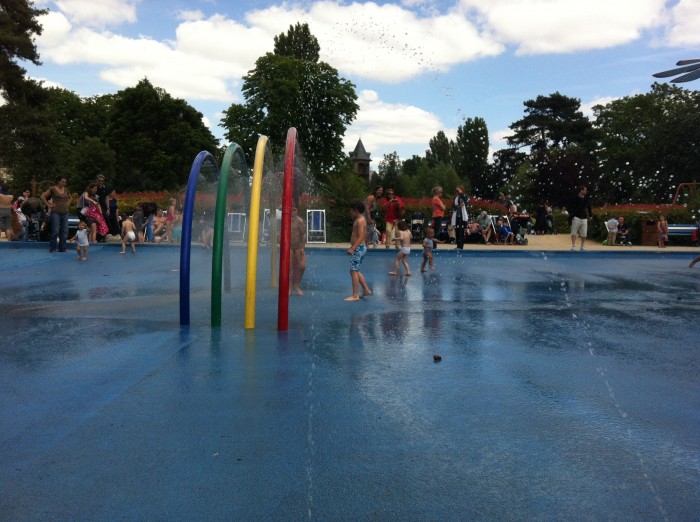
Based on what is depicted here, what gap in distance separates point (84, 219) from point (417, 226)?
1222cm

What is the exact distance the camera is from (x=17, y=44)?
4459 centimetres

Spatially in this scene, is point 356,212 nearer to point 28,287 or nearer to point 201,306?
point 201,306

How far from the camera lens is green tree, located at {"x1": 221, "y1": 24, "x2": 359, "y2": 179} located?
48500 millimetres

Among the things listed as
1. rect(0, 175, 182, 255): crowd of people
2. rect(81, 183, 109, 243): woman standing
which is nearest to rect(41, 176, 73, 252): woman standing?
rect(0, 175, 182, 255): crowd of people

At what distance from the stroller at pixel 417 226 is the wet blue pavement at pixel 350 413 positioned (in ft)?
48.9

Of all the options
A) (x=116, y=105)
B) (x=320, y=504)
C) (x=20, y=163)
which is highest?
(x=116, y=105)

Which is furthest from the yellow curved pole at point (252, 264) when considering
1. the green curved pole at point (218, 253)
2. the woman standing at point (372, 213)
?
the woman standing at point (372, 213)

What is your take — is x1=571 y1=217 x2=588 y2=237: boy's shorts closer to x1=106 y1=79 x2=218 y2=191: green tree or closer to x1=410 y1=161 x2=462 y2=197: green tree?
x1=106 y1=79 x2=218 y2=191: green tree

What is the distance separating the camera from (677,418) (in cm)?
455

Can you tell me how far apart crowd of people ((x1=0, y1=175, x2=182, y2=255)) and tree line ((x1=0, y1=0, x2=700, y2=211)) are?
7521 mm

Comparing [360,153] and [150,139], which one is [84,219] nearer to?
[150,139]

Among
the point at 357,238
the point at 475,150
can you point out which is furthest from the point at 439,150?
the point at 357,238

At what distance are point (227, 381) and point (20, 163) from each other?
174 feet

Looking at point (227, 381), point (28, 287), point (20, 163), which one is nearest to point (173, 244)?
point (28, 287)
